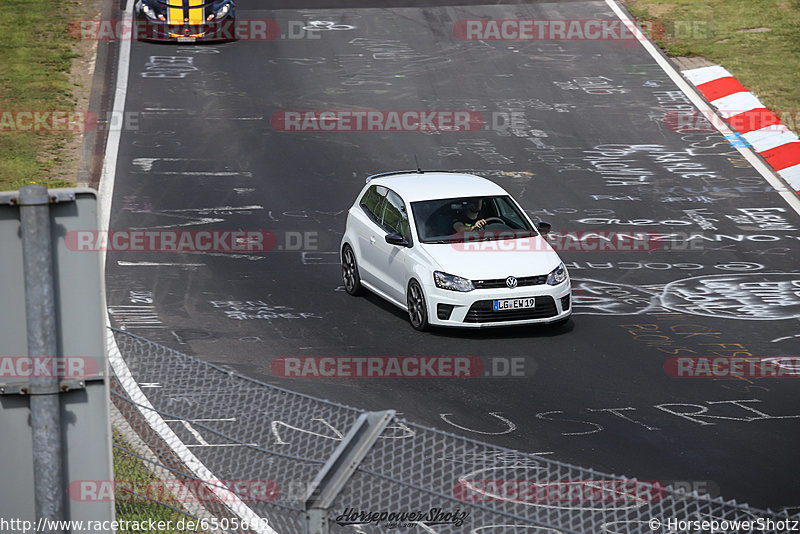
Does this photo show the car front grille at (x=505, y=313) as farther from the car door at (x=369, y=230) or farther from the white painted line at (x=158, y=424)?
the white painted line at (x=158, y=424)

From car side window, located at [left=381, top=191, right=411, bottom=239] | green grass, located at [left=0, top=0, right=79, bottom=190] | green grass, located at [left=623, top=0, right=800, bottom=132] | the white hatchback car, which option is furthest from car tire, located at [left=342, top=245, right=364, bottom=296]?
green grass, located at [left=623, top=0, right=800, bottom=132]

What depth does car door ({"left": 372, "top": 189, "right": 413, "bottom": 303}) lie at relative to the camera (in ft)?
47.1

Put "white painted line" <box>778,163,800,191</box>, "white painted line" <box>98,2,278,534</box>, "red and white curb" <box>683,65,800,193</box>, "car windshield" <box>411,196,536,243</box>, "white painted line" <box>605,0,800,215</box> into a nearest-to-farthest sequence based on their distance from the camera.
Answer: "white painted line" <box>98,2,278,534</box> < "car windshield" <box>411,196,536,243</box> < "white painted line" <box>605,0,800,215</box> < "white painted line" <box>778,163,800,191</box> < "red and white curb" <box>683,65,800,193</box>

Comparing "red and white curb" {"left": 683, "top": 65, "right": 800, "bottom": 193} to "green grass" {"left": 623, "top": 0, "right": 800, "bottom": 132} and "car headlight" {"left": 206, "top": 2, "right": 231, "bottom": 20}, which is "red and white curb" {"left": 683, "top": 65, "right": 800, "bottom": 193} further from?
"car headlight" {"left": 206, "top": 2, "right": 231, "bottom": 20}

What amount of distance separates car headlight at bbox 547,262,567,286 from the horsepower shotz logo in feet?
20.4

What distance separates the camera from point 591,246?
1809cm

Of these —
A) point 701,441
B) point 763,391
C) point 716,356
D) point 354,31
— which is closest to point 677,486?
point 701,441

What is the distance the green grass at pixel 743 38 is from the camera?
86.8ft

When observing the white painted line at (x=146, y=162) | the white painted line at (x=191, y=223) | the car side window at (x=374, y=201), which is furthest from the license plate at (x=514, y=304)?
the white painted line at (x=146, y=162)

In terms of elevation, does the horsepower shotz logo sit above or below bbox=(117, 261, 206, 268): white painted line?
above

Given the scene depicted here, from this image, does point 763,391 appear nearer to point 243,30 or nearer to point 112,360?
point 112,360
